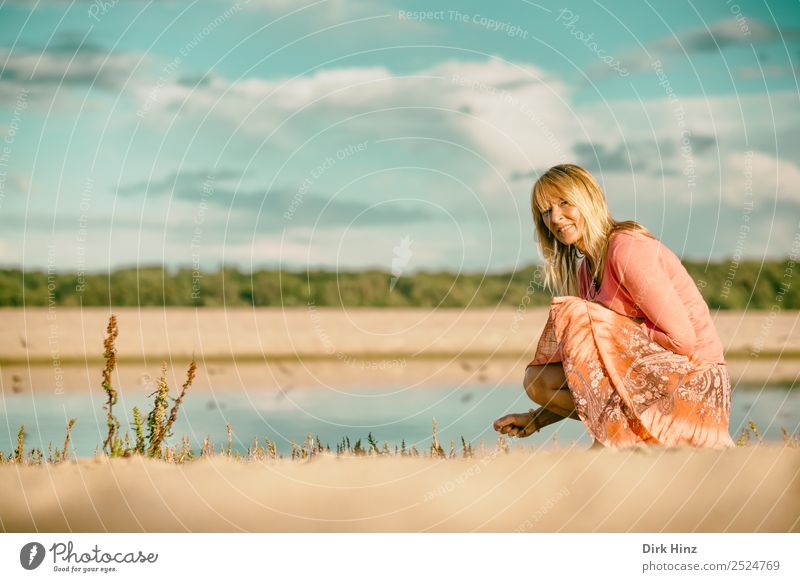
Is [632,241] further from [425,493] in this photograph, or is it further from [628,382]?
[425,493]

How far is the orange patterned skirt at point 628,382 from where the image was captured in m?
5.95

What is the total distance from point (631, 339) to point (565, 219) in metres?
0.81

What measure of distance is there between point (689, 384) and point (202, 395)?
879 cm

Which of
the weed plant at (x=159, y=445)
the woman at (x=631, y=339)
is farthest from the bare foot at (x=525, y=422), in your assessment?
the woman at (x=631, y=339)

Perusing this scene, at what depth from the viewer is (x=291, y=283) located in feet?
67.9

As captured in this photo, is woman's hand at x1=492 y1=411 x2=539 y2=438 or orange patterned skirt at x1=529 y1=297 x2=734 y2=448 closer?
orange patterned skirt at x1=529 y1=297 x2=734 y2=448

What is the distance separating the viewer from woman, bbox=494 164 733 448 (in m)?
5.94

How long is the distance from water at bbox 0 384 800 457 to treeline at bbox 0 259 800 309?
516cm

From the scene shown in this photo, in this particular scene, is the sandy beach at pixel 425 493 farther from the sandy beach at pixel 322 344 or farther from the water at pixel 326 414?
the sandy beach at pixel 322 344

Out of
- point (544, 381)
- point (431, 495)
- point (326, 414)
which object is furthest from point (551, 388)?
point (326, 414)
